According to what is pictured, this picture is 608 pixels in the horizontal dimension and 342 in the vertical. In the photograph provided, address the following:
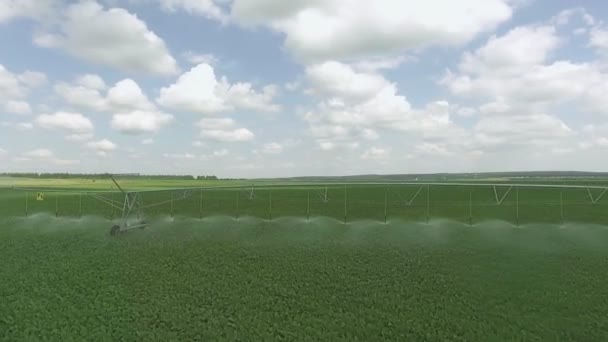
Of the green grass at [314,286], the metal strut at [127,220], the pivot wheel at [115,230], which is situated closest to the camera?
the green grass at [314,286]

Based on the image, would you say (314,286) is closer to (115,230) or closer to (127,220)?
(115,230)

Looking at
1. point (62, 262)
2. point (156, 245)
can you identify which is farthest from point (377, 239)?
point (62, 262)

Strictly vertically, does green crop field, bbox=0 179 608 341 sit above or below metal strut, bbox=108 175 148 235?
below

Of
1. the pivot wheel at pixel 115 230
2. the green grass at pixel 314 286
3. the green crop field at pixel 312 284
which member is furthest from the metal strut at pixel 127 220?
the green grass at pixel 314 286

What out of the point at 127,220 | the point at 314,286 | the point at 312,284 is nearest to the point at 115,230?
the point at 127,220

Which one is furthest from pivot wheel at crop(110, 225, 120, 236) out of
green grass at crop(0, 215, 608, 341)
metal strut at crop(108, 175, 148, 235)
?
green grass at crop(0, 215, 608, 341)

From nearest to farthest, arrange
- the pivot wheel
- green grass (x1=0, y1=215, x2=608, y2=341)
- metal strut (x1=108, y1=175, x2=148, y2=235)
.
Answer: green grass (x1=0, y1=215, x2=608, y2=341) < the pivot wheel < metal strut (x1=108, y1=175, x2=148, y2=235)

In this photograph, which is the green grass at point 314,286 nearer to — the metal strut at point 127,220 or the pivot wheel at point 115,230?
the pivot wheel at point 115,230

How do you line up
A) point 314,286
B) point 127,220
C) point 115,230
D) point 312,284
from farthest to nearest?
point 127,220 → point 115,230 → point 312,284 → point 314,286

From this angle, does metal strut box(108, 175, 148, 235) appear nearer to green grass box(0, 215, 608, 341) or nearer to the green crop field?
the green crop field

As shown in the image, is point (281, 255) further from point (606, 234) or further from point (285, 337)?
point (606, 234)
